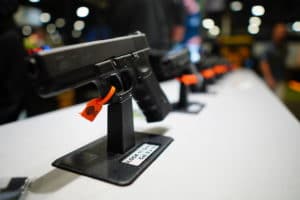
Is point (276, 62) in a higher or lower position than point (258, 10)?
lower

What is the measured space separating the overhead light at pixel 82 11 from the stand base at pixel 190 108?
2.13ft

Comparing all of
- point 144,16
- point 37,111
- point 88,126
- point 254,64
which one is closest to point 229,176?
point 88,126

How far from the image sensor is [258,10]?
142cm

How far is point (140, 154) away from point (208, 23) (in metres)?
2.76

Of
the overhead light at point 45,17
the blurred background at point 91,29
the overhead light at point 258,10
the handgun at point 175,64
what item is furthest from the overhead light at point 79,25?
the overhead light at point 258,10

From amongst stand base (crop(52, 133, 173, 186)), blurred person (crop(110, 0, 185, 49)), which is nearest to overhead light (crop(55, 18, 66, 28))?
blurred person (crop(110, 0, 185, 49))

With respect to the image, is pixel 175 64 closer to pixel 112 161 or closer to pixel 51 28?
pixel 112 161

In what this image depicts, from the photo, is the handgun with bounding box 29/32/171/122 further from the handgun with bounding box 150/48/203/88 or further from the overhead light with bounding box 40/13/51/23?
the overhead light with bounding box 40/13/51/23

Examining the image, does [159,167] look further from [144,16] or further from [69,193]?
[144,16]

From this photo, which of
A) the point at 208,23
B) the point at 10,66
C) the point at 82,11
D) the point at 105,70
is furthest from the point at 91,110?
the point at 208,23

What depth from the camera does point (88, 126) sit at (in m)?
0.75

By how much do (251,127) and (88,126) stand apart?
53 centimetres

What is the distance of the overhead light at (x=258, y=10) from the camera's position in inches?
→ 55.2

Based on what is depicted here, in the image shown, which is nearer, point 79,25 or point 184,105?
point 184,105
